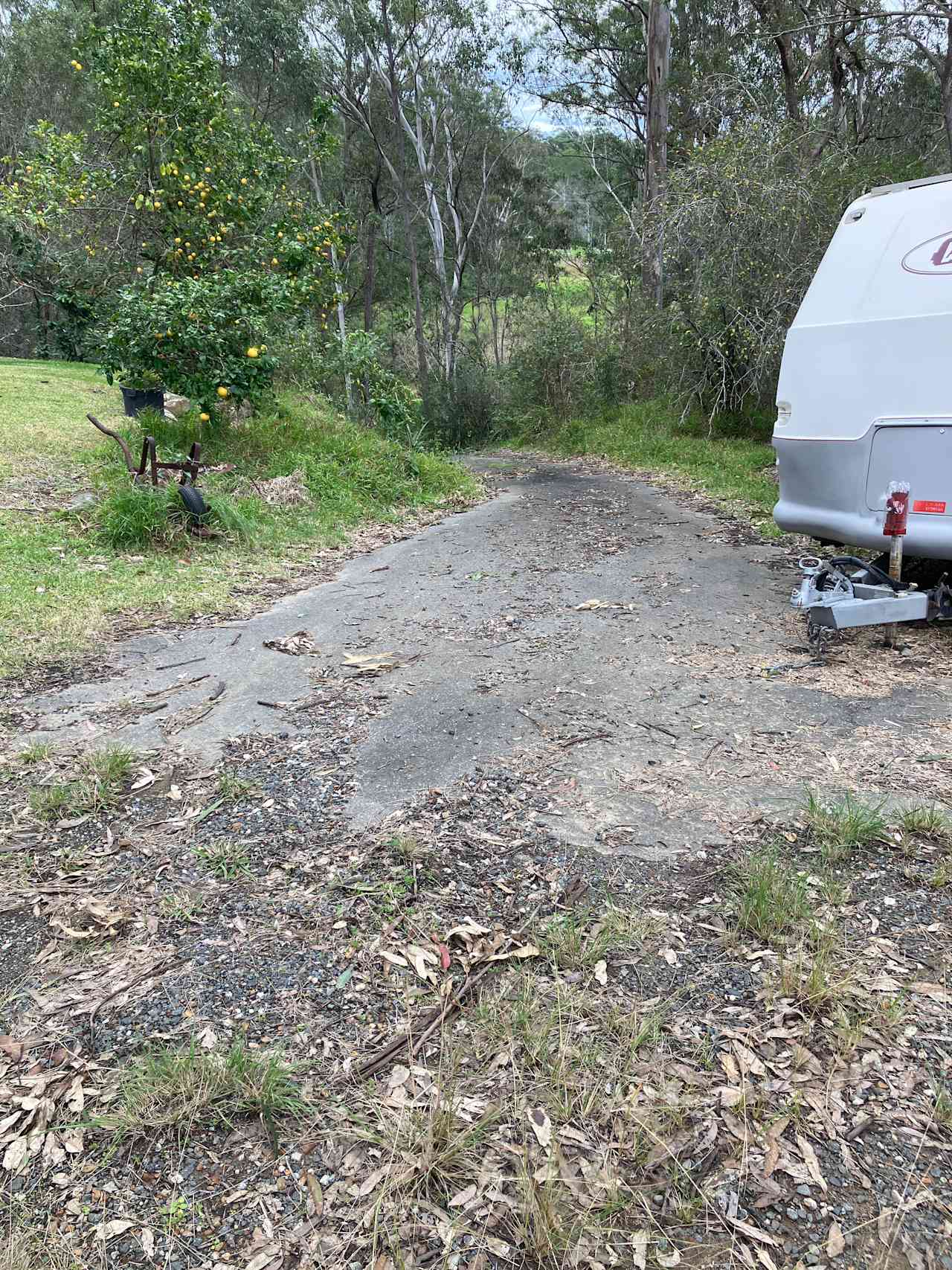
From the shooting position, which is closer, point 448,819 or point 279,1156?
point 279,1156

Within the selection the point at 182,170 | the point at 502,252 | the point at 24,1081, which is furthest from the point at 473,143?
the point at 24,1081

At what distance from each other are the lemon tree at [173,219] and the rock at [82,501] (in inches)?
61.7

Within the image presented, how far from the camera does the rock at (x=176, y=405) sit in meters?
10.9

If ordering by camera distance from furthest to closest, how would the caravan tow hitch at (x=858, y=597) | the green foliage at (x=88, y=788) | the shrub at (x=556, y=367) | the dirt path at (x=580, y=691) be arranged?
the shrub at (x=556, y=367) → the caravan tow hitch at (x=858, y=597) → the dirt path at (x=580, y=691) → the green foliage at (x=88, y=788)

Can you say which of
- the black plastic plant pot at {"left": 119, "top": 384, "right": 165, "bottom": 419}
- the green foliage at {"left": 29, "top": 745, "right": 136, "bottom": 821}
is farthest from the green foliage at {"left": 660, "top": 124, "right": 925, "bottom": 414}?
the green foliage at {"left": 29, "top": 745, "right": 136, "bottom": 821}

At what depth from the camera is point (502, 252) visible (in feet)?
99.2

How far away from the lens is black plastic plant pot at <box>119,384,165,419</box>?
9.65 metres

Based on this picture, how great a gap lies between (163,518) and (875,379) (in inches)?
205

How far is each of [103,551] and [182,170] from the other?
5.30 metres

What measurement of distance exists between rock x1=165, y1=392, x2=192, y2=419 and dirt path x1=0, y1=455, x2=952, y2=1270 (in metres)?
7.48

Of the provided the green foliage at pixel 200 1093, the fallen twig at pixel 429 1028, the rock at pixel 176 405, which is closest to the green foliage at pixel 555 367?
the rock at pixel 176 405

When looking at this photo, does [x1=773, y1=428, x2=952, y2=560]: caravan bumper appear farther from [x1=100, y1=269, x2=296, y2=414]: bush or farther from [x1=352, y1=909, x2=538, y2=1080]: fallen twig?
[x1=100, y1=269, x2=296, y2=414]: bush

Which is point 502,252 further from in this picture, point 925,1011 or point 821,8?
point 925,1011

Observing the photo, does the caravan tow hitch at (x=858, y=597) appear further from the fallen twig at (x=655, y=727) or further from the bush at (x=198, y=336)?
the bush at (x=198, y=336)
